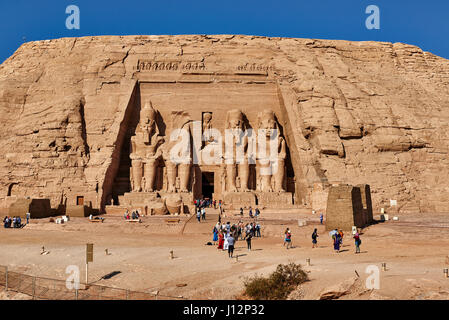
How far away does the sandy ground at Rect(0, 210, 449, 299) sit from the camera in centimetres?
791

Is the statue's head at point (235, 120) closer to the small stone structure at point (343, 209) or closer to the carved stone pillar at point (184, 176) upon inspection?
the carved stone pillar at point (184, 176)

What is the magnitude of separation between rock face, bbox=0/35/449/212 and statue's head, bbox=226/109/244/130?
3.36ft

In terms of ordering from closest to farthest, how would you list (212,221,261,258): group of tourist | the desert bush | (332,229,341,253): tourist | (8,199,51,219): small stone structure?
the desert bush < (212,221,261,258): group of tourist < (332,229,341,253): tourist < (8,199,51,219): small stone structure

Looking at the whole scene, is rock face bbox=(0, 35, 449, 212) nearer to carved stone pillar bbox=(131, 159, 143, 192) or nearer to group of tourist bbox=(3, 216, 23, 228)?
carved stone pillar bbox=(131, 159, 143, 192)

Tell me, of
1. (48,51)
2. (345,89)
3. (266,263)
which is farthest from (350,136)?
(48,51)

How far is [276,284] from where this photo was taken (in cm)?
794

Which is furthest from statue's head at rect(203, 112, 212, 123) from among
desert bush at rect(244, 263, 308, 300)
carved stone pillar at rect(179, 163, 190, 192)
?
desert bush at rect(244, 263, 308, 300)

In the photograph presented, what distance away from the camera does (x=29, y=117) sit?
973 inches

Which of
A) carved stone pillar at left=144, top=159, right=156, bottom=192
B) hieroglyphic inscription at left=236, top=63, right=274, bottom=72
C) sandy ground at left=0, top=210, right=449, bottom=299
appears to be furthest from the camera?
hieroglyphic inscription at left=236, top=63, right=274, bottom=72

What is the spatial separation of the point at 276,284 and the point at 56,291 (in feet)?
13.1

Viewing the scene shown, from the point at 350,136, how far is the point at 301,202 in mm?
4738

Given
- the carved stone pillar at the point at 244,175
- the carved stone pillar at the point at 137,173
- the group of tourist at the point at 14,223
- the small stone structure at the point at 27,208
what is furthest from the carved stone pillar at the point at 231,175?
the group of tourist at the point at 14,223

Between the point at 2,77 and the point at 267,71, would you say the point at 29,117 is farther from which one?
the point at 267,71

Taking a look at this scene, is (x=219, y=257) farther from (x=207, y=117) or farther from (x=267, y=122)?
(x=207, y=117)
